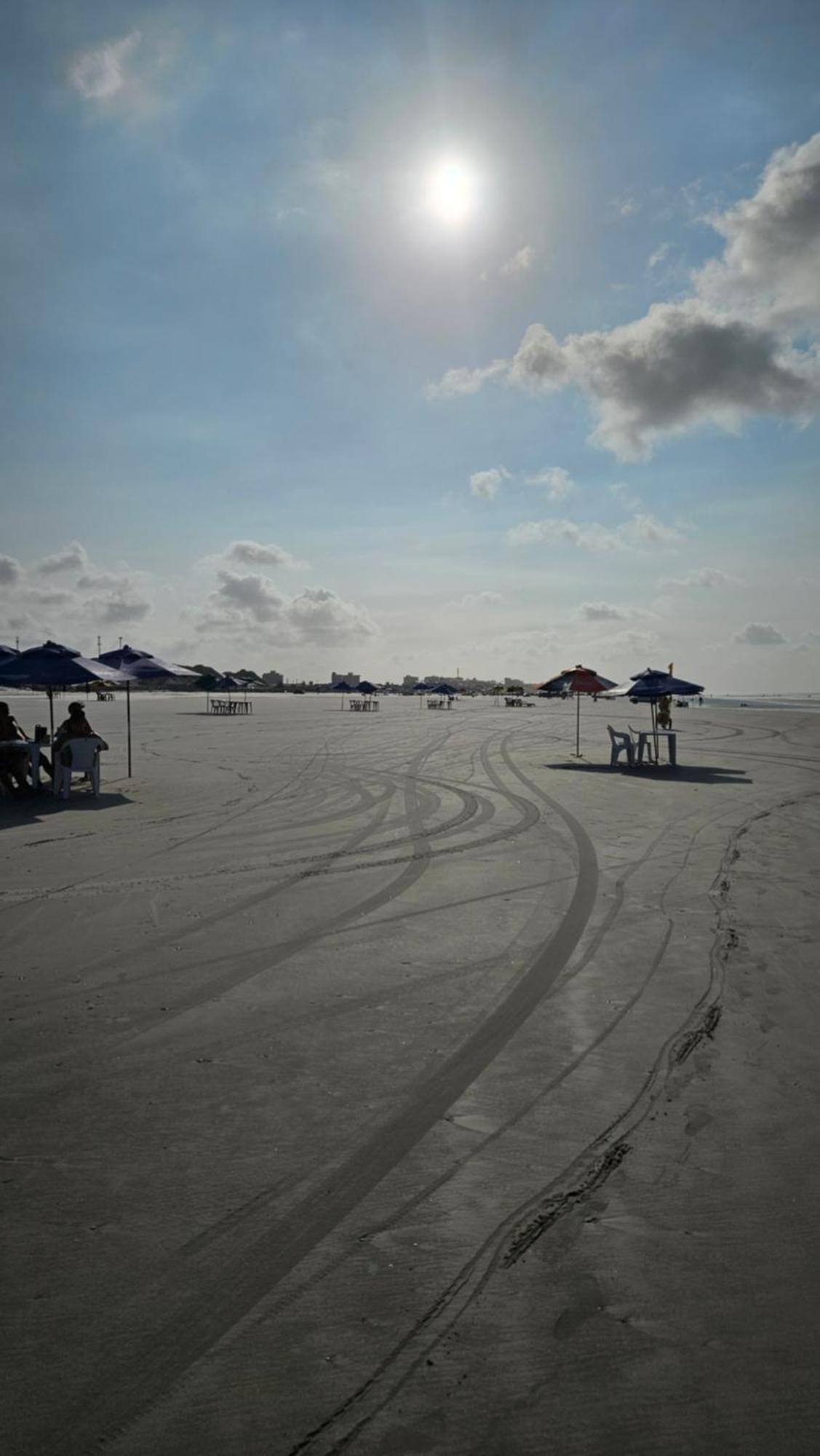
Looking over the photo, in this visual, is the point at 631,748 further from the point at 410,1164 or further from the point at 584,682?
the point at 410,1164

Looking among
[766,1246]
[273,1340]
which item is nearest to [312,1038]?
[273,1340]

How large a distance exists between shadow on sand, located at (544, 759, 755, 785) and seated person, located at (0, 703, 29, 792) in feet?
34.8

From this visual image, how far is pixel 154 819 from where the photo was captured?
11492mm

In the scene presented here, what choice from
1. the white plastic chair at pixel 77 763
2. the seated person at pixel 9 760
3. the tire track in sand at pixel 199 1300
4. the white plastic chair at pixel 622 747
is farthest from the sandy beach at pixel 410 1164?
the white plastic chair at pixel 622 747

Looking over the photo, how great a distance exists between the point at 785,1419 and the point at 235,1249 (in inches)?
64.7

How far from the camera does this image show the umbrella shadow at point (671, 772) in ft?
53.8

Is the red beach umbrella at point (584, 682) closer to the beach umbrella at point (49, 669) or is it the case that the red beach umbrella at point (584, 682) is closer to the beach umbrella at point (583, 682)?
the beach umbrella at point (583, 682)

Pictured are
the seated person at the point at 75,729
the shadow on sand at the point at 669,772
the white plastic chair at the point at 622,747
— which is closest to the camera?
the seated person at the point at 75,729

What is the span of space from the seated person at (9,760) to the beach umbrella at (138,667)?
7.13 ft

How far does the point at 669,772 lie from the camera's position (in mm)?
17922

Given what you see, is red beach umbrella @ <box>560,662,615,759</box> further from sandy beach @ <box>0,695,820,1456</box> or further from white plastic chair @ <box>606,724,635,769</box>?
sandy beach @ <box>0,695,820,1456</box>

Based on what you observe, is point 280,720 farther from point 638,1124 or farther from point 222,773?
point 638,1124

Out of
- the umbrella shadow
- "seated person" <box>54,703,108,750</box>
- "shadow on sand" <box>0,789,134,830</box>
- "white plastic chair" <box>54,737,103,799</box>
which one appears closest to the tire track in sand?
"shadow on sand" <box>0,789,134,830</box>

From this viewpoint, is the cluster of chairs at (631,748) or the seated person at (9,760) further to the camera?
the cluster of chairs at (631,748)
